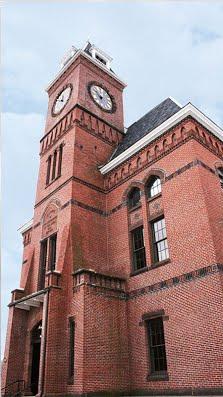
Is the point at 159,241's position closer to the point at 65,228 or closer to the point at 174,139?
the point at 65,228

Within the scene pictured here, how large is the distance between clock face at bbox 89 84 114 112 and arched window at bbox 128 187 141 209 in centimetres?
783

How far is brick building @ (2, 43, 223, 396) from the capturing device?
12438 millimetres

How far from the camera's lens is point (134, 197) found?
58.5ft

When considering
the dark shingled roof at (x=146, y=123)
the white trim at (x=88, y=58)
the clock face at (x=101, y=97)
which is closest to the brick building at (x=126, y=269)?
the dark shingled roof at (x=146, y=123)

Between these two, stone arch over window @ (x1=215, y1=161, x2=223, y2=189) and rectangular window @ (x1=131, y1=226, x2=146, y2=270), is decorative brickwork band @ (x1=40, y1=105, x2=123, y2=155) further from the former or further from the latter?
stone arch over window @ (x1=215, y1=161, x2=223, y2=189)

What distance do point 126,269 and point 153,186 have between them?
13.8ft

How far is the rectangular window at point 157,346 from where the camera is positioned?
13.2 metres

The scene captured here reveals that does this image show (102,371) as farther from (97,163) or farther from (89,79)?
(89,79)

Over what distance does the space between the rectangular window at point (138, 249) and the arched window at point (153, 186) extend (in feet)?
5.69

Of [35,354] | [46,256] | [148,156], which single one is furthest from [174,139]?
[35,354]

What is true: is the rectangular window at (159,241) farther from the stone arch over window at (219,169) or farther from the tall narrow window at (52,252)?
the tall narrow window at (52,252)

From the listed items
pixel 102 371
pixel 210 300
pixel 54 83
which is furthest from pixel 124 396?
pixel 54 83

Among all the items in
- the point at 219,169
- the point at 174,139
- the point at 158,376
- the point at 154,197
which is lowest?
the point at 158,376

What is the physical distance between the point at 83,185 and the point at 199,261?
7.95 m
